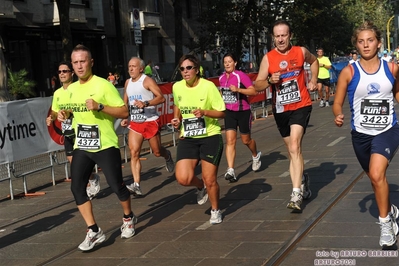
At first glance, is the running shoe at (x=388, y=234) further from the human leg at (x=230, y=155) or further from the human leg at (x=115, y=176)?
the human leg at (x=230, y=155)

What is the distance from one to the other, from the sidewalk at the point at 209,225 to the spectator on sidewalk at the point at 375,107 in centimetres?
52

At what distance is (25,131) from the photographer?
10.3 meters

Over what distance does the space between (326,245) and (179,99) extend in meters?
2.39

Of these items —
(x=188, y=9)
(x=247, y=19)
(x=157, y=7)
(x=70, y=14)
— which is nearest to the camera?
(x=70, y=14)

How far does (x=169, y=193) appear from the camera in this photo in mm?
9305

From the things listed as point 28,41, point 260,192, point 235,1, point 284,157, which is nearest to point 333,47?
point 235,1

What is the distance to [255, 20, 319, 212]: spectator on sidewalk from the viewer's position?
24.4 feet

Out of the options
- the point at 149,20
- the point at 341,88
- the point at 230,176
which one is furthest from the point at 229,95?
the point at 149,20

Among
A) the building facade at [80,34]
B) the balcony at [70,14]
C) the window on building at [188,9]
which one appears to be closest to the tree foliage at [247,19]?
the building facade at [80,34]

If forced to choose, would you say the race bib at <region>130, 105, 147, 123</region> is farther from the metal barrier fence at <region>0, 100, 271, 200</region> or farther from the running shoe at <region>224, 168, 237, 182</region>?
the metal barrier fence at <region>0, 100, 271, 200</region>

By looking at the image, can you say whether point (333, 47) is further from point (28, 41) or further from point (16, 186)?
point (16, 186)

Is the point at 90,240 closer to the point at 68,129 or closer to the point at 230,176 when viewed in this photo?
the point at 68,129

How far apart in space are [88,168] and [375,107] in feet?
9.04

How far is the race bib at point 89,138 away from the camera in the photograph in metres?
6.47
